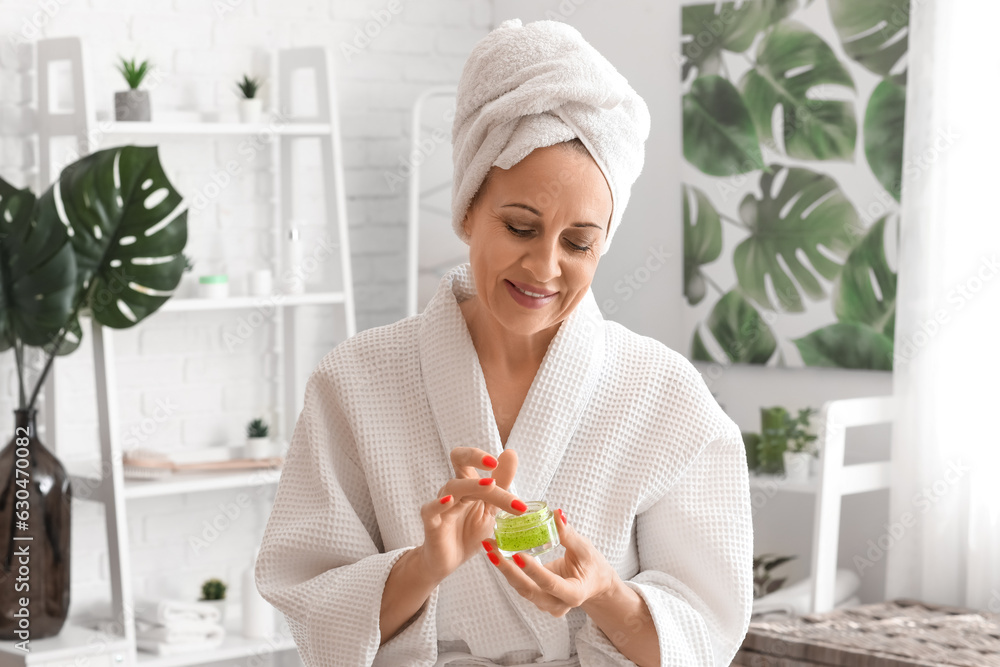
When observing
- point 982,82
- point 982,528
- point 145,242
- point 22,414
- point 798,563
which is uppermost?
point 982,82

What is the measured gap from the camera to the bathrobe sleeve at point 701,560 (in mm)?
1255

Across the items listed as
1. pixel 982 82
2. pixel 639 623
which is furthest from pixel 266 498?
pixel 639 623

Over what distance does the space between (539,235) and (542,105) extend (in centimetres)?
13

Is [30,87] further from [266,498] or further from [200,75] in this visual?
[266,498]

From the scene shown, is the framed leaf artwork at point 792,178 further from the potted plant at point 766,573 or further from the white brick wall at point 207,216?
the white brick wall at point 207,216

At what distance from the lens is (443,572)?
1151 millimetres

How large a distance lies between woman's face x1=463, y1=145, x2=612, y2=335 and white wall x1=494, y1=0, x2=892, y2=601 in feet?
7.40

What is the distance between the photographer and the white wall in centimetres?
333

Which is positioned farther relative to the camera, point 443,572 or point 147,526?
point 147,526

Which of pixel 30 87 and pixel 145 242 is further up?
pixel 30 87

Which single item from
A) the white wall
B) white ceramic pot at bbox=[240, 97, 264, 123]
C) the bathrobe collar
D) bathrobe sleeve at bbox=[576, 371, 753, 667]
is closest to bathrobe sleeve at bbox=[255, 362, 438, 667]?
the bathrobe collar

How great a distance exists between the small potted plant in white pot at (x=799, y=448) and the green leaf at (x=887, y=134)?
0.65m

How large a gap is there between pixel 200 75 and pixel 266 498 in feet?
4.24

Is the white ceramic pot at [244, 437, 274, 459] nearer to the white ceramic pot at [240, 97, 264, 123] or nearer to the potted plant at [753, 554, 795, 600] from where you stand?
the white ceramic pot at [240, 97, 264, 123]
